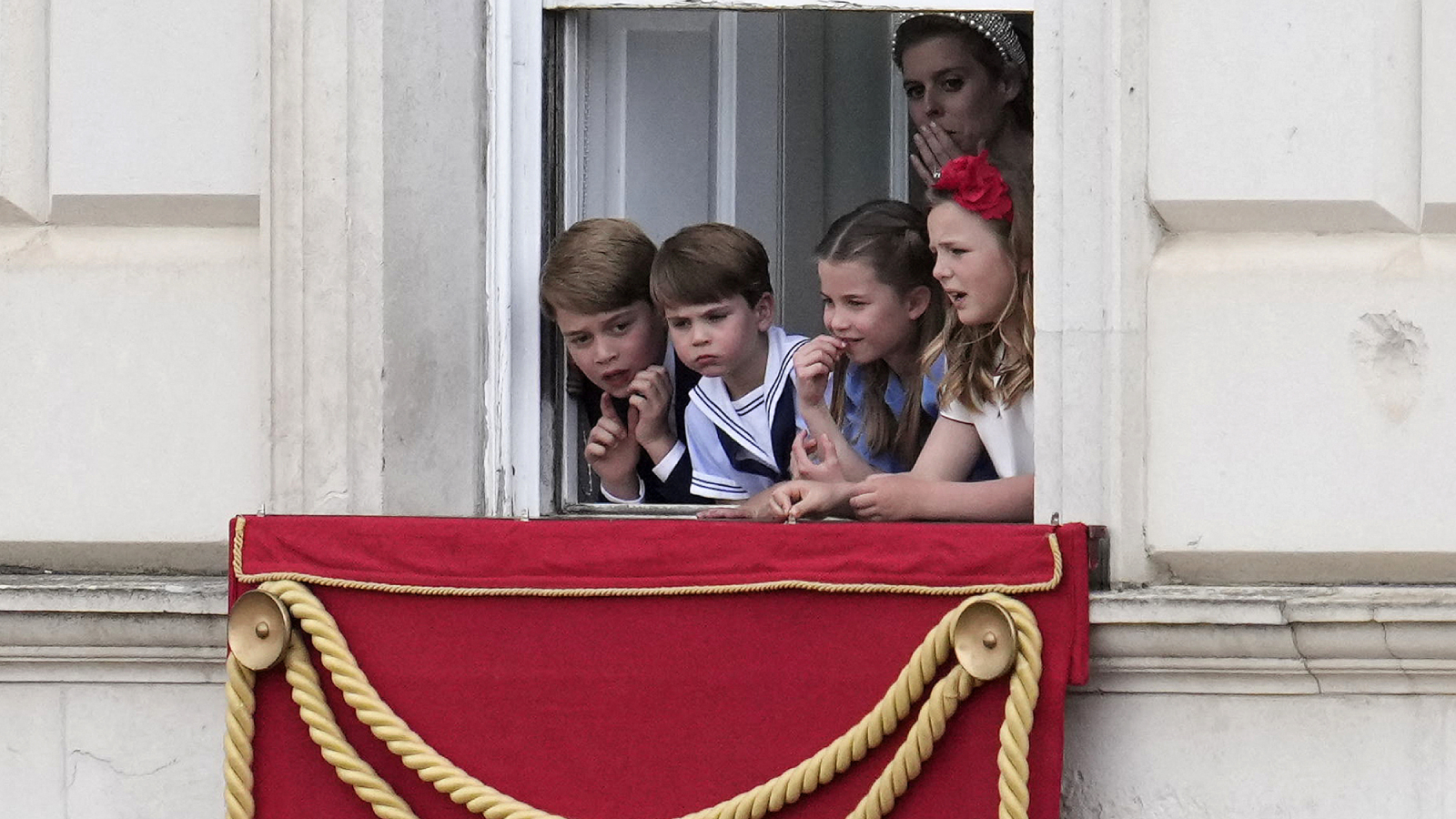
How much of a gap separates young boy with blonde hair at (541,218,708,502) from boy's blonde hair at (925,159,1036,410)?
61 centimetres

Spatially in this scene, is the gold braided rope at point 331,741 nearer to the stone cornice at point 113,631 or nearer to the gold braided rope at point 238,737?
the gold braided rope at point 238,737

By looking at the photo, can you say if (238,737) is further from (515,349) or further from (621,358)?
(621,358)

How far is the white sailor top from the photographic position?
394cm

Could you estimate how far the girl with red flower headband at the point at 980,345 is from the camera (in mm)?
3641

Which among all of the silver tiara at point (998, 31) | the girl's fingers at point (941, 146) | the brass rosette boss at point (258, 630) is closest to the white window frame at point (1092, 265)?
the silver tiara at point (998, 31)

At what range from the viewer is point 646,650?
11.1 ft

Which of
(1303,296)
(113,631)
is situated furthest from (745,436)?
(113,631)

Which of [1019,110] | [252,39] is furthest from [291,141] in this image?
[1019,110]

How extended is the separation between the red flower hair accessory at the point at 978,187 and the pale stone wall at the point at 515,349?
0.66 feet

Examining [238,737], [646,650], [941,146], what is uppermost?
[941,146]

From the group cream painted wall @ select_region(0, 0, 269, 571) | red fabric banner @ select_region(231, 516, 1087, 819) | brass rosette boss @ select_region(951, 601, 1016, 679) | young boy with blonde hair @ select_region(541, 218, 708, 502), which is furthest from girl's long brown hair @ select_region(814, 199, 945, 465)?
cream painted wall @ select_region(0, 0, 269, 571)

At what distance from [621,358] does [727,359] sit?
214 millimetres

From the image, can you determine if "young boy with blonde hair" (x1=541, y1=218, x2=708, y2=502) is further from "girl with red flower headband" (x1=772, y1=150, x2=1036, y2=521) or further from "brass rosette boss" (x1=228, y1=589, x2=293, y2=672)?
"brass rosette boss" (x1=228, y1=589, x2=293, y2=672)

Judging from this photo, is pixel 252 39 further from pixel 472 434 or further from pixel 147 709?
pixel 147 709
